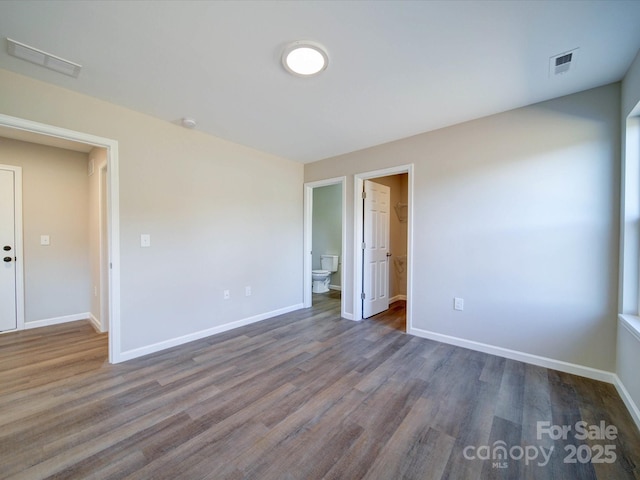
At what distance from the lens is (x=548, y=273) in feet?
7.52

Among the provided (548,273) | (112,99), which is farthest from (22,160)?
(548,273)

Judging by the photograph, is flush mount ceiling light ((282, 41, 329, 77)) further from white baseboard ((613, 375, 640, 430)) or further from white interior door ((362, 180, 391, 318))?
white baseboard ((613, 375, 640, 430))

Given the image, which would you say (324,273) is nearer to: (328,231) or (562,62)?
(328,231)

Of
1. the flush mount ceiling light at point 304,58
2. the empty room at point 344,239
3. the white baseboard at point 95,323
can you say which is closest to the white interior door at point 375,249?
the empty room at point 344,239

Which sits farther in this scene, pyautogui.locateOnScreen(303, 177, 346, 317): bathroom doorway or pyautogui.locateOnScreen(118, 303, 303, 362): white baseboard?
pyautogui.locateOnScreen(303, 177, 346, 317): bathroom doorway

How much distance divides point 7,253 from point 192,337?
2.65 m

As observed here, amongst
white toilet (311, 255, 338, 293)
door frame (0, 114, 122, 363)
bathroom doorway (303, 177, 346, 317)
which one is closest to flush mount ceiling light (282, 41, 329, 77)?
door frame (0, 114, 122, 363)

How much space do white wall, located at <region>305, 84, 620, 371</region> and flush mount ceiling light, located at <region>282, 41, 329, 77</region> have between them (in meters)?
1.75

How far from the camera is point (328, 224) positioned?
593cm

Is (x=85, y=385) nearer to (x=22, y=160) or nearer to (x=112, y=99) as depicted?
(x=112, y=99)

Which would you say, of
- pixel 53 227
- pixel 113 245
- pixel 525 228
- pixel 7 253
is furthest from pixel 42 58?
pixel 525 228

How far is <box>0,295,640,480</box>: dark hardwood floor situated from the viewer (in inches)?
52.6

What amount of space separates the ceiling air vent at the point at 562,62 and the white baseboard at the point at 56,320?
5.94 meters

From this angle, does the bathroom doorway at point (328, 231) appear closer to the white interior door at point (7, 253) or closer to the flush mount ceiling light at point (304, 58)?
the flush mount ceiling light at point (304, 58)
